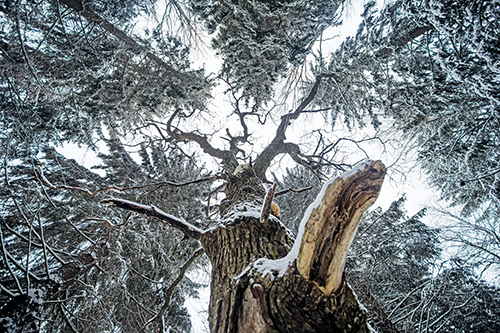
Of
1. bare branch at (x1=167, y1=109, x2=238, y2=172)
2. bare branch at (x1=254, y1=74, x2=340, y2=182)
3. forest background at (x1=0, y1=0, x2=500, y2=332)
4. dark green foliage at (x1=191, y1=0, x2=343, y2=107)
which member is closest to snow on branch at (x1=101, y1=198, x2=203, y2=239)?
forest background at (x1=0, y1=0, x2=500, y2=332)

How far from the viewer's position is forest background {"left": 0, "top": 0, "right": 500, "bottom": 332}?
8.15 ft

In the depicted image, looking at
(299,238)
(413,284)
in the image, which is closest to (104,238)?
(299,238)

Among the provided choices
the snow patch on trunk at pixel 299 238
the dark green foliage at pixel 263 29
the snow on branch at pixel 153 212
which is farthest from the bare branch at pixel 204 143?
the snow patch on trunk at pixel 299 238

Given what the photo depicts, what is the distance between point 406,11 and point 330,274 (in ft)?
10.7

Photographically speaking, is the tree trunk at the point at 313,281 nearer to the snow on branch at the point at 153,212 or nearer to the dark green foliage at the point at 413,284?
the snow on branch at the point at 153,212

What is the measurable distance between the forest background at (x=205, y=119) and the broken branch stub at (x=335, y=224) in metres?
1.52

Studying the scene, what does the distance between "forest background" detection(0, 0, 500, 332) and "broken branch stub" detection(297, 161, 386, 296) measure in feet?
4.98

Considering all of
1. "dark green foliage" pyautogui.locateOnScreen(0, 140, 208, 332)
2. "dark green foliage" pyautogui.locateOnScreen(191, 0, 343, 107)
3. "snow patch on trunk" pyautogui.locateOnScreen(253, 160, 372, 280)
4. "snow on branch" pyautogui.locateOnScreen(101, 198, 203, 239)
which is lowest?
"snow patch on trunk" pyautogui.locateOnScreen(253, 160, 372, 280)

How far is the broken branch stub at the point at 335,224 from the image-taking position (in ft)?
3.96

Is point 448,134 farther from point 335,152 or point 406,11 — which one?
point 406,11

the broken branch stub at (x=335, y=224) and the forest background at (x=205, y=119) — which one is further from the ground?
the forest background at (x=205, y=119)

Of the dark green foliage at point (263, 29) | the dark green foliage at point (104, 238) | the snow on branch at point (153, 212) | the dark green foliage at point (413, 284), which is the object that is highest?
the dark green foliage at point (263, 29)

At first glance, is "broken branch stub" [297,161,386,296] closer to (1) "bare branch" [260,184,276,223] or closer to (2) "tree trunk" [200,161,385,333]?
(2) "tree trunk" [200,161,385,333]

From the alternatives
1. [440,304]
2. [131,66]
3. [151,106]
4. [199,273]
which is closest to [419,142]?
[440,304]
